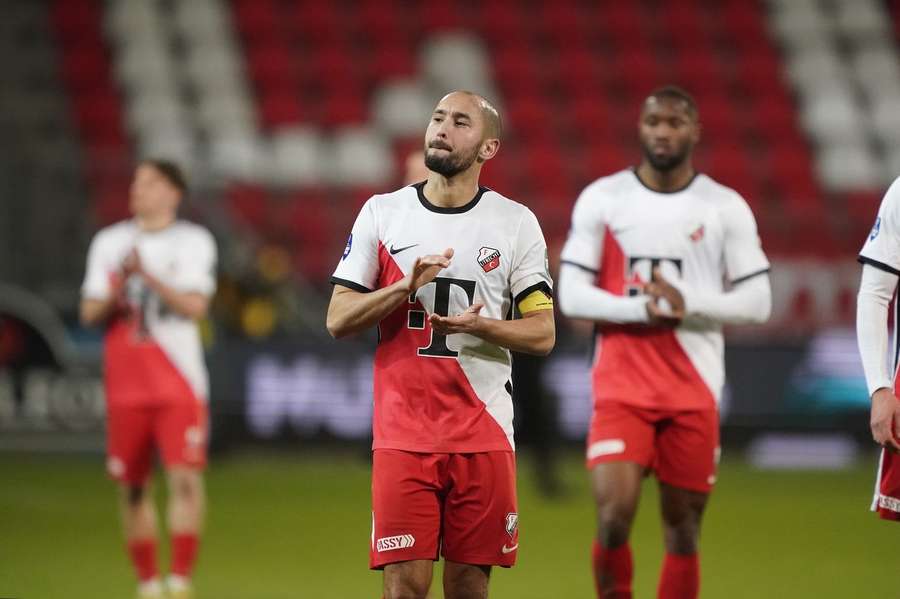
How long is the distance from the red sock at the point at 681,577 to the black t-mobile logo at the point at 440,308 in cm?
183

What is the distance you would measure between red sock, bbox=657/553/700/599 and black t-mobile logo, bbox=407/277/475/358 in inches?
71.9

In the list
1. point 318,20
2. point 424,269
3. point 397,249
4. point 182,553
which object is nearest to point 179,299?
point 182,553

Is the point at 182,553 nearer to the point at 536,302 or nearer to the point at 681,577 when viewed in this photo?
the point at 681,577

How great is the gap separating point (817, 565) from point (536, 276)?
4.72m

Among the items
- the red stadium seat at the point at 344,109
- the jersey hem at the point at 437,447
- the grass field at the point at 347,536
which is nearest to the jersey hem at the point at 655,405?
the jersey hem at the point at 437,447

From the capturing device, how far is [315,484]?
12.8 meters

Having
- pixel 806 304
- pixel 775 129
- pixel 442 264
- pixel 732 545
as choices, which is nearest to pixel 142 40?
pixel 775 129

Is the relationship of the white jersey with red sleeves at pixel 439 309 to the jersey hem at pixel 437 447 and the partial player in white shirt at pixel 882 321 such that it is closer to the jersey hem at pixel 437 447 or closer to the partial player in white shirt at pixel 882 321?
the jersey hem at pixel 437 447

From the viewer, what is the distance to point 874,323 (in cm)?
476

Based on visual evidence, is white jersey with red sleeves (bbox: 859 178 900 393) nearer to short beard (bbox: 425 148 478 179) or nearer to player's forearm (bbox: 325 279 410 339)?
short beard (bbox: 425 148 478 179)

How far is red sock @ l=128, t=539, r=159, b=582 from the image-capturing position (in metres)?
7.32

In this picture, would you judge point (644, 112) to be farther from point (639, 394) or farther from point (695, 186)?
point (639, 394)

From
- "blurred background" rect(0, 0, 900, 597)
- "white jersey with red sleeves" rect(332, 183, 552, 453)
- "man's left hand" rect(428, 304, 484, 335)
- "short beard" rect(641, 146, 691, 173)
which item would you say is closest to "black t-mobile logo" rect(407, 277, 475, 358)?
"white jersey with red sleeves" rect(332, 183, 552, 453)

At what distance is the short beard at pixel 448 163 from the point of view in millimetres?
4742
